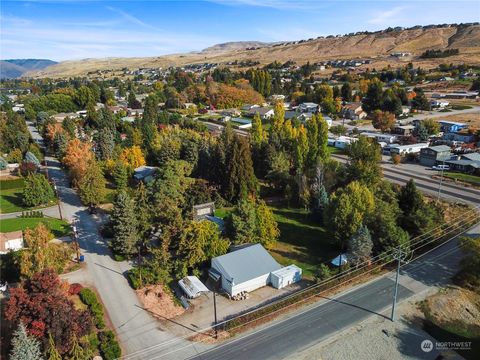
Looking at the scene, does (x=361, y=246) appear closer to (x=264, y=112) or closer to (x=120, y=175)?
(x=120, y=175)

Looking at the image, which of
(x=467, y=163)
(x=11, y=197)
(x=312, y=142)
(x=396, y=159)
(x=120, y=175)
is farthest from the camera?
(x=396, y=159)

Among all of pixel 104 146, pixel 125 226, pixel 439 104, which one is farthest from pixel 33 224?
pixel 439 104

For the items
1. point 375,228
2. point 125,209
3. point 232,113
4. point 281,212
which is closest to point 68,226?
point 125,209

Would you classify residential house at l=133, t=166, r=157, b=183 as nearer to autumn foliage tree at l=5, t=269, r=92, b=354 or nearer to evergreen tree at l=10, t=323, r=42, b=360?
autumn foliage tree at l=5, t=269, r=92, b=354

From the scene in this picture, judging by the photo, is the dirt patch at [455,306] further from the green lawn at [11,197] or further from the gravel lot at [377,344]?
the green lawn at [11,197]

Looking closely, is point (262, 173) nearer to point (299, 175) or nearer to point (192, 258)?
point (299, 175)
